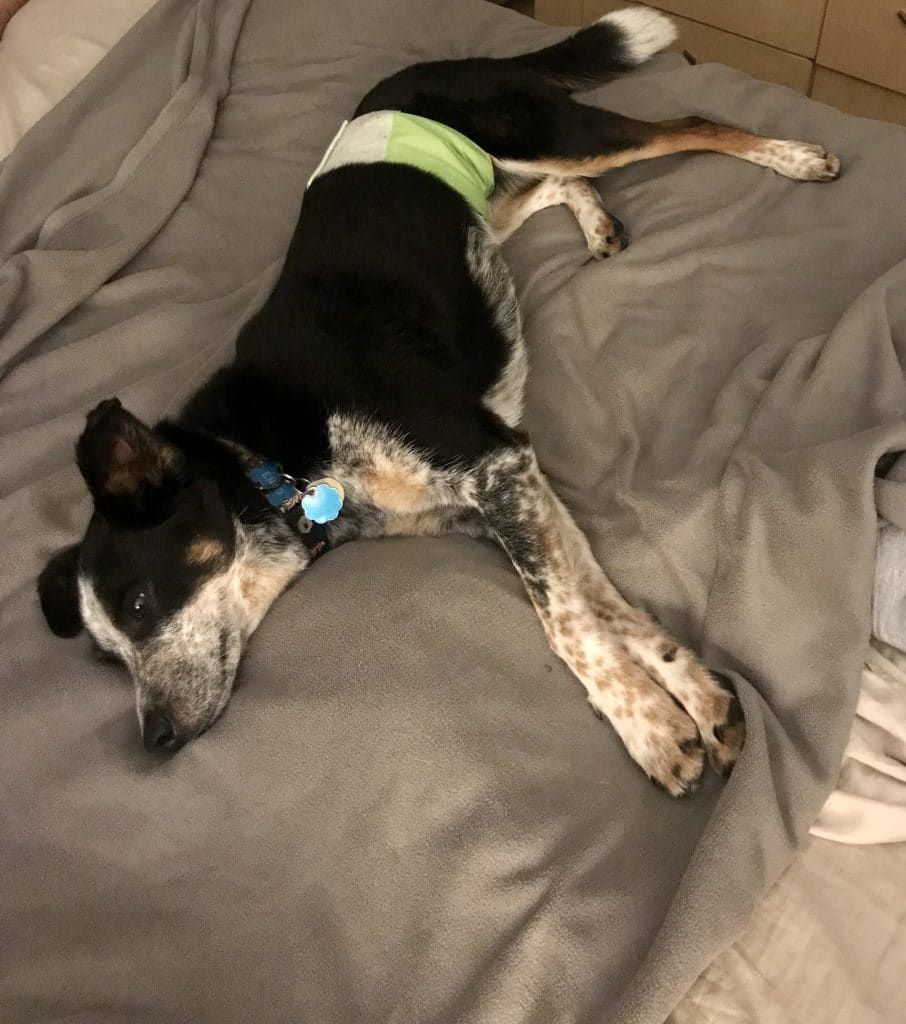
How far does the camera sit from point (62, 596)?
178 centimetres

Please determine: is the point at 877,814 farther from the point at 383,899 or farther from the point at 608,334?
the point at 608,334

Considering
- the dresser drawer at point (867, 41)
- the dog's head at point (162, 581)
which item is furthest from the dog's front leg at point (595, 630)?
the dresser drawer at point (867, 41)

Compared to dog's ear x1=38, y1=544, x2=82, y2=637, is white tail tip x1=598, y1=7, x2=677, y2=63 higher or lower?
higher

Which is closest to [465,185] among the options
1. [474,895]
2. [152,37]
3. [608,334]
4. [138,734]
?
[608,334]

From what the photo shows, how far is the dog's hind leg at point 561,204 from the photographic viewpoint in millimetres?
2322

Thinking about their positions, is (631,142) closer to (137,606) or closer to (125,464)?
(125,464)

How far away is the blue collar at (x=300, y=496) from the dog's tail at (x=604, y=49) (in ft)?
5.16

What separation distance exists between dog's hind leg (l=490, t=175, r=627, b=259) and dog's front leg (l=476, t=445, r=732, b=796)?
812 millimetres

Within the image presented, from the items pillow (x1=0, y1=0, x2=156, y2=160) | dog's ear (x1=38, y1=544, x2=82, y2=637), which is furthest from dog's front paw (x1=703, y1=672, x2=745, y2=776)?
pillow (x1=0, y1=0, x2=156, y2=160)

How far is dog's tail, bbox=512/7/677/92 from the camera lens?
101 inches

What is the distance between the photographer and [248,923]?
1.38 metres

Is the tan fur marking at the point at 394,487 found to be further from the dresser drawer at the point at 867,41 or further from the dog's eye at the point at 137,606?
the dresser drawer at the point at 867,41

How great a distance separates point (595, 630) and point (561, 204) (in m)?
1.44

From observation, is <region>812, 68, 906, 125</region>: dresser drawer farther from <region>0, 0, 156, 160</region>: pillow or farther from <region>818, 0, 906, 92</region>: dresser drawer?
<region>0, 0, 156, 160</region>: pillow
